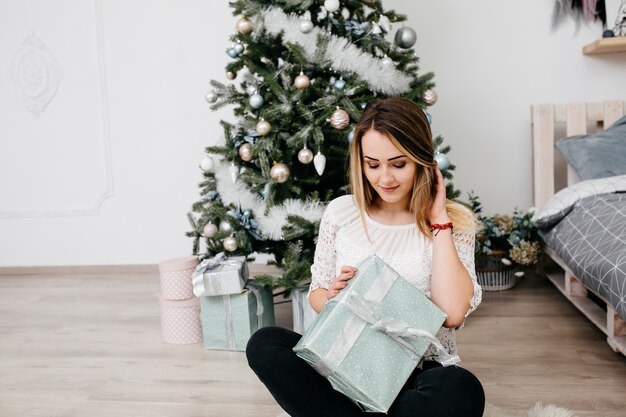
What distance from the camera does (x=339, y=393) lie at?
113 centimetres

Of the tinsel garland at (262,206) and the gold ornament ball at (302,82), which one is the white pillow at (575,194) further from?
the gold ornament ball at (302,82)

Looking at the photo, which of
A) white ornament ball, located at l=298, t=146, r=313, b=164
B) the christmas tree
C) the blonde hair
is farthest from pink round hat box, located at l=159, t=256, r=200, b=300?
the blonde hair

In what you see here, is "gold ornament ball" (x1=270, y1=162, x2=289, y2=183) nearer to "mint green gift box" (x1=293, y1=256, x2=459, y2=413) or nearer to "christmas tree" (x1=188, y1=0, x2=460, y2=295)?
"christmas tree" (x1=188, y1=0, x2=460, y2=295)

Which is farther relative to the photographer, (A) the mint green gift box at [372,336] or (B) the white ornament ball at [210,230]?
(B) the white ornament ball at [210,230]

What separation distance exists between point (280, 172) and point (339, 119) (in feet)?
0.86

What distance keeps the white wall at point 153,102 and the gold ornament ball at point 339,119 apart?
44.0 inches

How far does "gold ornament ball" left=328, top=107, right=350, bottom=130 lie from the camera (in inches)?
72.2

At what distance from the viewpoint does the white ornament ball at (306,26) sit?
6.19 feet

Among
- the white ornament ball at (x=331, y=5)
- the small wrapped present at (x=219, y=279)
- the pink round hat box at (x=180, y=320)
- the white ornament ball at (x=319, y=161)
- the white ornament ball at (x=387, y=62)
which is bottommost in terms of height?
the pink round hat box at (x=180, y=320)

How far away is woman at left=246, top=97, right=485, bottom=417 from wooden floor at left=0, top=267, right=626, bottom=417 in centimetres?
39

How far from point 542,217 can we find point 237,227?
1.21 meters

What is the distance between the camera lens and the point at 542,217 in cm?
227

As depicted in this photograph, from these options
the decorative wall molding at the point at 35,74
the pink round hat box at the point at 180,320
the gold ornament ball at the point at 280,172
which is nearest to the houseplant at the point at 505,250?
the gold ornament ball at the point at 280,172

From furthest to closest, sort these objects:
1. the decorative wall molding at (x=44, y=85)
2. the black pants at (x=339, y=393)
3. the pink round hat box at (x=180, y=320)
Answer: the decorative wall molding at (x=44, y=85) → the pink round hat box at (x=180, y=320) → the black pants at (x=339, y=393)
